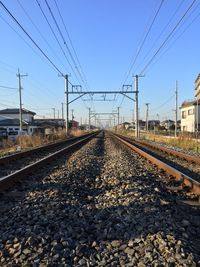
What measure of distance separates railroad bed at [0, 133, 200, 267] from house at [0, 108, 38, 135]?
7513 cm

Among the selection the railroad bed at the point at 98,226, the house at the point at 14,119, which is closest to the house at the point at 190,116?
the house at the point at 14,119

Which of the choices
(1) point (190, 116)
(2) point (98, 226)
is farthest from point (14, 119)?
(2) point (98, 226)

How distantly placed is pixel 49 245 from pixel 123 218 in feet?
4.89

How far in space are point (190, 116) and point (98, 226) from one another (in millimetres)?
78648

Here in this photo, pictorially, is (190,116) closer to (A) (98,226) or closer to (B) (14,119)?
(B) (14,119)

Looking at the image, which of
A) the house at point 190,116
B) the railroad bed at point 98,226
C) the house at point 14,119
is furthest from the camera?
the house at point 14,119

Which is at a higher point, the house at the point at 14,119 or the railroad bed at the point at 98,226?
the house at the point at 14,119

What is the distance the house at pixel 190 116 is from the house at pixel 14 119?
36.1 m

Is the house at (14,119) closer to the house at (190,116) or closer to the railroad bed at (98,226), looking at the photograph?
the house at (190,116)

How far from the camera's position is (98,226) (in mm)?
5027

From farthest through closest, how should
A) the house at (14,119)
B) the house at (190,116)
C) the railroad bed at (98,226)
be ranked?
the house at (14,119), the house at (190,116), the railroad bed at (98,226)

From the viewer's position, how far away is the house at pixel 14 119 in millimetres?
83562

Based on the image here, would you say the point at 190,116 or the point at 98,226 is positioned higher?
the point at 190,116

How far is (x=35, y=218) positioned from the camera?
544 cm
